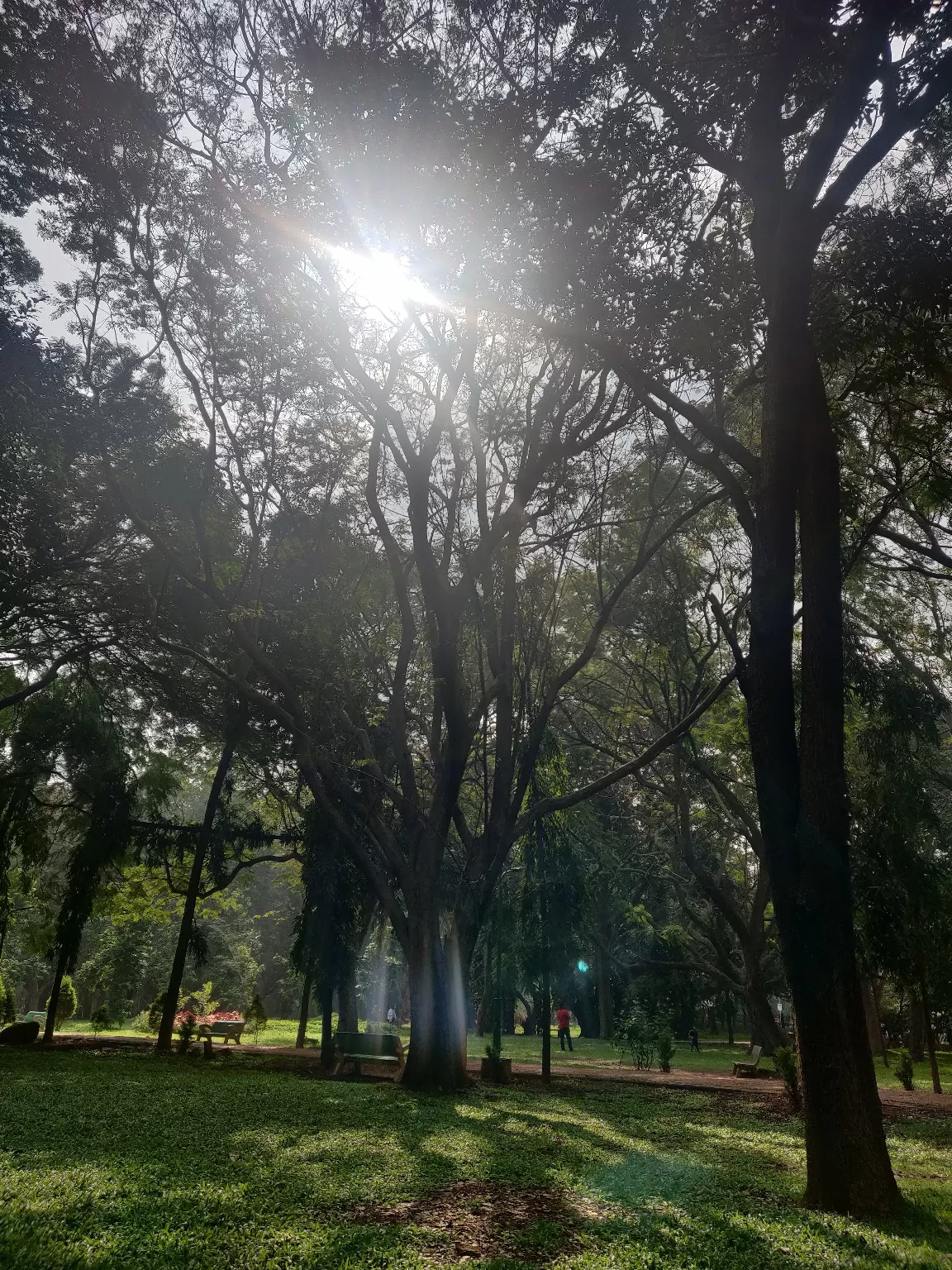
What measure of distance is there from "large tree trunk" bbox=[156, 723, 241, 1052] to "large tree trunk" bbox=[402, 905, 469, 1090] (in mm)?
6400

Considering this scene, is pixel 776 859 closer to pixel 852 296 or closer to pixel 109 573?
pixel 852 296

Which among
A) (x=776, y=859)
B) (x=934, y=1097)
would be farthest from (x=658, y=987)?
(x=776, y=859)

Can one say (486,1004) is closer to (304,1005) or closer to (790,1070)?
(304,1005)

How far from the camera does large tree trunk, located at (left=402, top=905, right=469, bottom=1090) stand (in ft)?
40.8

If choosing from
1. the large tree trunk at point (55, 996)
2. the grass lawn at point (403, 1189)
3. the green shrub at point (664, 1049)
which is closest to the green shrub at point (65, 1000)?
the large tree trunk at point (55, 996)

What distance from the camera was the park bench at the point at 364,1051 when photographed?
1477 centimetres

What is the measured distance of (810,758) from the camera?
6531 mm

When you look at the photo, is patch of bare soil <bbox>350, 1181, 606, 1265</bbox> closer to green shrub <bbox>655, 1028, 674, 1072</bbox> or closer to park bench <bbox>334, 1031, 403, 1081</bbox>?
park bench <bbox>334, 1031, 403, 1081</bbox>

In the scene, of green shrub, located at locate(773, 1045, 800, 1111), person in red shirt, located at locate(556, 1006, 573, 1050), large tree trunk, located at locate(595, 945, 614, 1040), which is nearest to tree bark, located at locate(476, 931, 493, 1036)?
person in red shirt, located at locate(556, 1006, 573, 1050)

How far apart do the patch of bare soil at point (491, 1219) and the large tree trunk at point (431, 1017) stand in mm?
6558

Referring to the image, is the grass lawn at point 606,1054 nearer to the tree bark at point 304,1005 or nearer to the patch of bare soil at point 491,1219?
the tree bark at point 304,1005

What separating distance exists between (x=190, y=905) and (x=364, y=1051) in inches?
199

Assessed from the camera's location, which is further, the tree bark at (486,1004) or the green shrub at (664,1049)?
the tree bark at (486,1004)

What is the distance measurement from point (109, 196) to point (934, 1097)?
21.0 m
